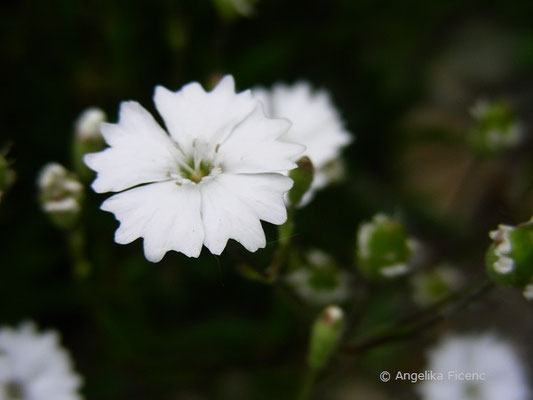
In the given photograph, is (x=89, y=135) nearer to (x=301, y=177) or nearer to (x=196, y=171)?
(x=196, y=171)

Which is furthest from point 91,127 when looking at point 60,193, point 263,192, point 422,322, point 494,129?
point 494,129

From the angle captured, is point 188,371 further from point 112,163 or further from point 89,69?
point 89,69

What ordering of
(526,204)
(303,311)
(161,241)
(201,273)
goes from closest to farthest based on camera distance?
(161,241), (303,311), (201,273), (526,204)

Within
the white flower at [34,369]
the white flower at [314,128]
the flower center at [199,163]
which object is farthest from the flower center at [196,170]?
the white flower at [34,369]

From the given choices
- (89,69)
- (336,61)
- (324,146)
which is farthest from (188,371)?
(336,61)

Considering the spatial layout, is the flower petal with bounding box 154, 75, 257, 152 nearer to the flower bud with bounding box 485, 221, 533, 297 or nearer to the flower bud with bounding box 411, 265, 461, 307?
the flower bud with bounding box 485, 221, 533, 297
